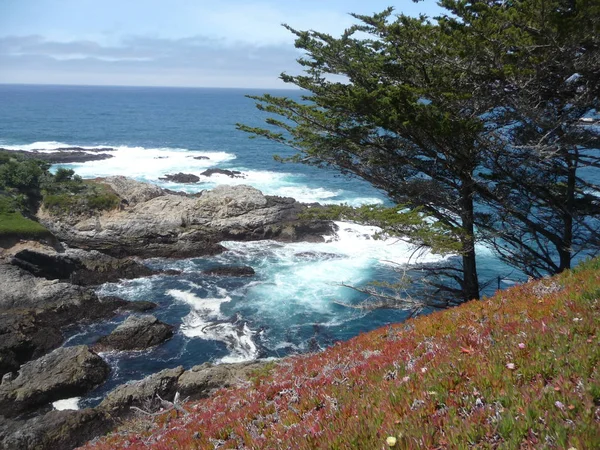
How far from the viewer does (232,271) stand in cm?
3062

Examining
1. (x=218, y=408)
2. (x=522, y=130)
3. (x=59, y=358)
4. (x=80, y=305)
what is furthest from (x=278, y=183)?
(x=218, y=408)

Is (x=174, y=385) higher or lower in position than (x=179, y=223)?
lower

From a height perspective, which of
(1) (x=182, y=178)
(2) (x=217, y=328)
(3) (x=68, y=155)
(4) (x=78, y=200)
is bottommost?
(2) (x=217, y=328)

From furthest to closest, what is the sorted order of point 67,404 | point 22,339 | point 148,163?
point 148,163
point 22,339
point 67,404

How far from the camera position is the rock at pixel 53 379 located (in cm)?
1669

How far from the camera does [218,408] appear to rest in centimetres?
866

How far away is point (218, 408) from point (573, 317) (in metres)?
6.58

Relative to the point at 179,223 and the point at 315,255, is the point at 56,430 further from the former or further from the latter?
the point at 315,255

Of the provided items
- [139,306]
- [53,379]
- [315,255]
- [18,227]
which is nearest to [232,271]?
[315,255]

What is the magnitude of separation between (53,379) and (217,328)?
8273 mm

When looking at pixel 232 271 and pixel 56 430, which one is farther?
pixel 232 271

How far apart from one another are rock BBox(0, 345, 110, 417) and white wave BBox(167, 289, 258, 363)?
5.29m

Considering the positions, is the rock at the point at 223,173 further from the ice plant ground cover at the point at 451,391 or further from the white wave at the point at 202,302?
the ice plant ground cover at the point at 451,391

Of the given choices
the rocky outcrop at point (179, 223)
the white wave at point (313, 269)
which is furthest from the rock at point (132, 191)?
the white wave at point (313, 269)
